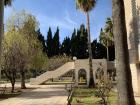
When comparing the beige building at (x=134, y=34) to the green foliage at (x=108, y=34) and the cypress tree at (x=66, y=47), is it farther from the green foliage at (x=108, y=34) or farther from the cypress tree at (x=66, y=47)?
the cypress tree at (x=66, y=47)

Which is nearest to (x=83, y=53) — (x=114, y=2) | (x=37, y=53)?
(x=37, y=53)

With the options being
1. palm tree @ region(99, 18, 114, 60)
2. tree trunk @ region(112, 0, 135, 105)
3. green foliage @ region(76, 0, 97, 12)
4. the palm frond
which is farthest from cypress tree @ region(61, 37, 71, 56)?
tree trunk @ region(112, 0, 135, 105)

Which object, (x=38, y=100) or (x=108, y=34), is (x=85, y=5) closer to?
(x=38, y=100)

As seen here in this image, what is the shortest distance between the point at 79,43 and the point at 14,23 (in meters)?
45.7

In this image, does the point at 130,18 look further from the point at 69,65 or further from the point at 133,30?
the point at 69,65

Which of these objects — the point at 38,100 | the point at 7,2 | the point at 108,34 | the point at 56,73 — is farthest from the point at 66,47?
the point at 38,100

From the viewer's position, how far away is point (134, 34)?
87.2ft

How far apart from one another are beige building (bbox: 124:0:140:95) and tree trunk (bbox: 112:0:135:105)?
13.8m

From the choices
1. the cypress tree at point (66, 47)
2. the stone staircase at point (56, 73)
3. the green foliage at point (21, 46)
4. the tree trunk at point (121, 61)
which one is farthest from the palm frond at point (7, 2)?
the cypress tree at point (66, 47)

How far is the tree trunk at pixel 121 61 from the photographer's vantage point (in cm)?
1138

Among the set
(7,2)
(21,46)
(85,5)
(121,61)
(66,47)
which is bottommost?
(121,61)

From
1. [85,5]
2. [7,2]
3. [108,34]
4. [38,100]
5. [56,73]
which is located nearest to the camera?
[38,100]

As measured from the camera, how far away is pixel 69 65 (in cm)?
5216

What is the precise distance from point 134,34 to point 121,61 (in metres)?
15.4
